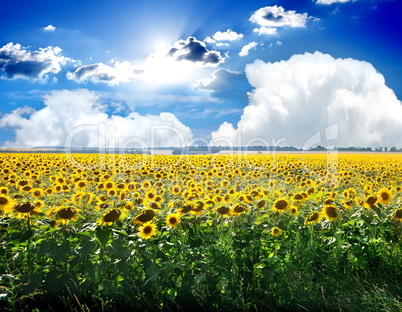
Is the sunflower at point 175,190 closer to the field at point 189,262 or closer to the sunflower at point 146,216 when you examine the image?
the field at point 189,262

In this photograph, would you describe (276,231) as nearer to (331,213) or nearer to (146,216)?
(331,213)

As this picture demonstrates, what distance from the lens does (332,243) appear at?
5.32m

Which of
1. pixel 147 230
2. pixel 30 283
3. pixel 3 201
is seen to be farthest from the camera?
pixel 3 201

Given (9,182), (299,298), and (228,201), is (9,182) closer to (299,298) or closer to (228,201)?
(228,201)

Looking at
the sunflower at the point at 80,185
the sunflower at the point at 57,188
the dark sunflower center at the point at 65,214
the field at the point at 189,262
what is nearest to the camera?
the field at the point at 189,262

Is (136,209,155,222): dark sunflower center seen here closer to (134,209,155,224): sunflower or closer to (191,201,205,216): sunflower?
(134,209,155,224): sunflower

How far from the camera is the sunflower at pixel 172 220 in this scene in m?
4.86

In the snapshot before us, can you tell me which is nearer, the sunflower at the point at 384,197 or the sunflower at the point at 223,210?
the sunflower at the point at 223,210

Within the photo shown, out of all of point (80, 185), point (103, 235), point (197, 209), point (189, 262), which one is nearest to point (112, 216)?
point (103, 235)

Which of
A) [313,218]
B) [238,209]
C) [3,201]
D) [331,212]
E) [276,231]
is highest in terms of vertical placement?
[3,201]

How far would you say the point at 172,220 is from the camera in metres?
4.91

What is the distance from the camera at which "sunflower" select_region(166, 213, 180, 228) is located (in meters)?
4.86

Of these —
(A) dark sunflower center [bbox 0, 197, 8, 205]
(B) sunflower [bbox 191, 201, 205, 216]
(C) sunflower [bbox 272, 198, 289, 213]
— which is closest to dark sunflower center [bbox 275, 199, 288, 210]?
(C) sunflower [bbox 272, 198, 289, 213]

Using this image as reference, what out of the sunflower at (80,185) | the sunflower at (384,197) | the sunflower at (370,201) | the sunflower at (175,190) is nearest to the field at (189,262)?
the sunflower at (370,201)
